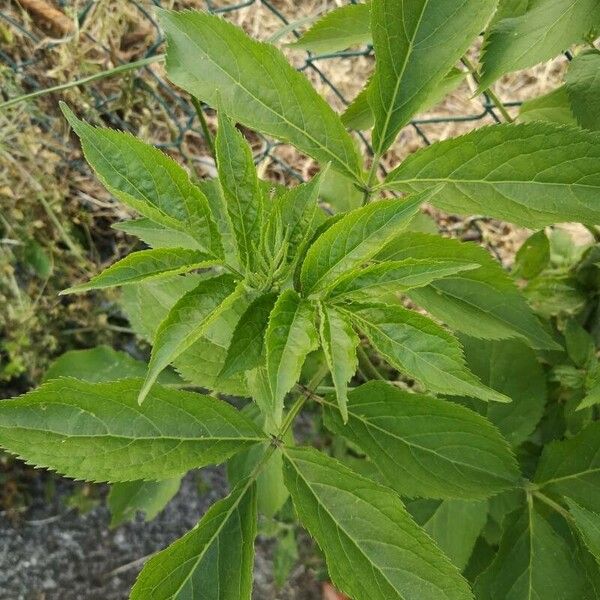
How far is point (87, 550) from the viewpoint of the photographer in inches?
88.3

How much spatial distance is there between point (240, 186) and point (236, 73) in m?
0.21

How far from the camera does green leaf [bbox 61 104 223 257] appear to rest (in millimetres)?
705

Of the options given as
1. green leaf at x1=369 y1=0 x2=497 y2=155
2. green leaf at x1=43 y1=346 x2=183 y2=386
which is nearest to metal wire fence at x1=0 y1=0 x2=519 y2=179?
green leaf at x1=43 y1=346 x2=183 y2=386

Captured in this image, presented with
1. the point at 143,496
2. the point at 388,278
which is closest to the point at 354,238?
the point at 388,278

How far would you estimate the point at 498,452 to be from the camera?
93 cm

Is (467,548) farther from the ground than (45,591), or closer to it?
farther from the ground

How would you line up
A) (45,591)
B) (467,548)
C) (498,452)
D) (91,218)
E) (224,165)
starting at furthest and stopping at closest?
1. (91,218)
2. (45,591)
3. (467,548)
4. (498,452)
5. (224,165)

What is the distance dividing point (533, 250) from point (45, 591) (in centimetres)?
178

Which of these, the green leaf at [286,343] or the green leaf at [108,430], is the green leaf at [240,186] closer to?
the green leaf at [286,343]

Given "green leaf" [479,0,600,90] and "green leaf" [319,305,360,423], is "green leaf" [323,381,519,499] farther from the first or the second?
"green leaf" [479,0,600,90]

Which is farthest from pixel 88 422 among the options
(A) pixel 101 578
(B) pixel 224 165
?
(A) pixel 101 578

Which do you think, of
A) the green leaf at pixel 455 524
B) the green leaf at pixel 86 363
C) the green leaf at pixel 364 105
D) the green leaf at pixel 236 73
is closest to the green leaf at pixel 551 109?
the green leaf at pixel 364 105

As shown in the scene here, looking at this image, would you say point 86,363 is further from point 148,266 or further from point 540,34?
point 540,34

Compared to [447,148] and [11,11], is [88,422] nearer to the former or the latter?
[447,148]
